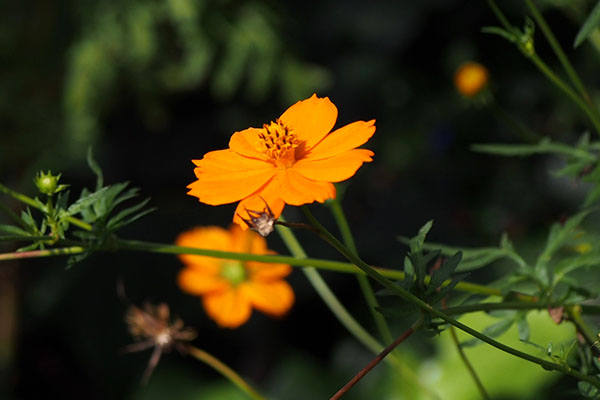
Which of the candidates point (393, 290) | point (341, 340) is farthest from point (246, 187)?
point (341, 340)

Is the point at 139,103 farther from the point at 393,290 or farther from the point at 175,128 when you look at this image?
the point at 393,290

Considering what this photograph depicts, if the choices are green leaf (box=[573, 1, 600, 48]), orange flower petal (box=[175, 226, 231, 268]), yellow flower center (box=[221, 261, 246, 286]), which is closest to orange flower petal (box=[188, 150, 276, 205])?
green leaf (box=[573, 1, 600, 48])

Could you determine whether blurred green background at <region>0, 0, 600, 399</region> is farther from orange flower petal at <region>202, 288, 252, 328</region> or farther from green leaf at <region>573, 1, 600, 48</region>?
green leaf at <region>573, 1, 600, 48</region>

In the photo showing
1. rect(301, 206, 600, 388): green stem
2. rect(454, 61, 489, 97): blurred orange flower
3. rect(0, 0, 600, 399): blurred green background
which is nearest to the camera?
rect(301, 206, 600, 388): green stem

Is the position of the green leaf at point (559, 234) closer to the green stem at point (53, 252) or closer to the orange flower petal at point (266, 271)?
the green stem at point (53, 252)

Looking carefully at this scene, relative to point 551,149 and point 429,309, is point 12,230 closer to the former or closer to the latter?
point 429,309

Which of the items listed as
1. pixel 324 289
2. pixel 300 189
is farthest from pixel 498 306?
pixel 324 289
